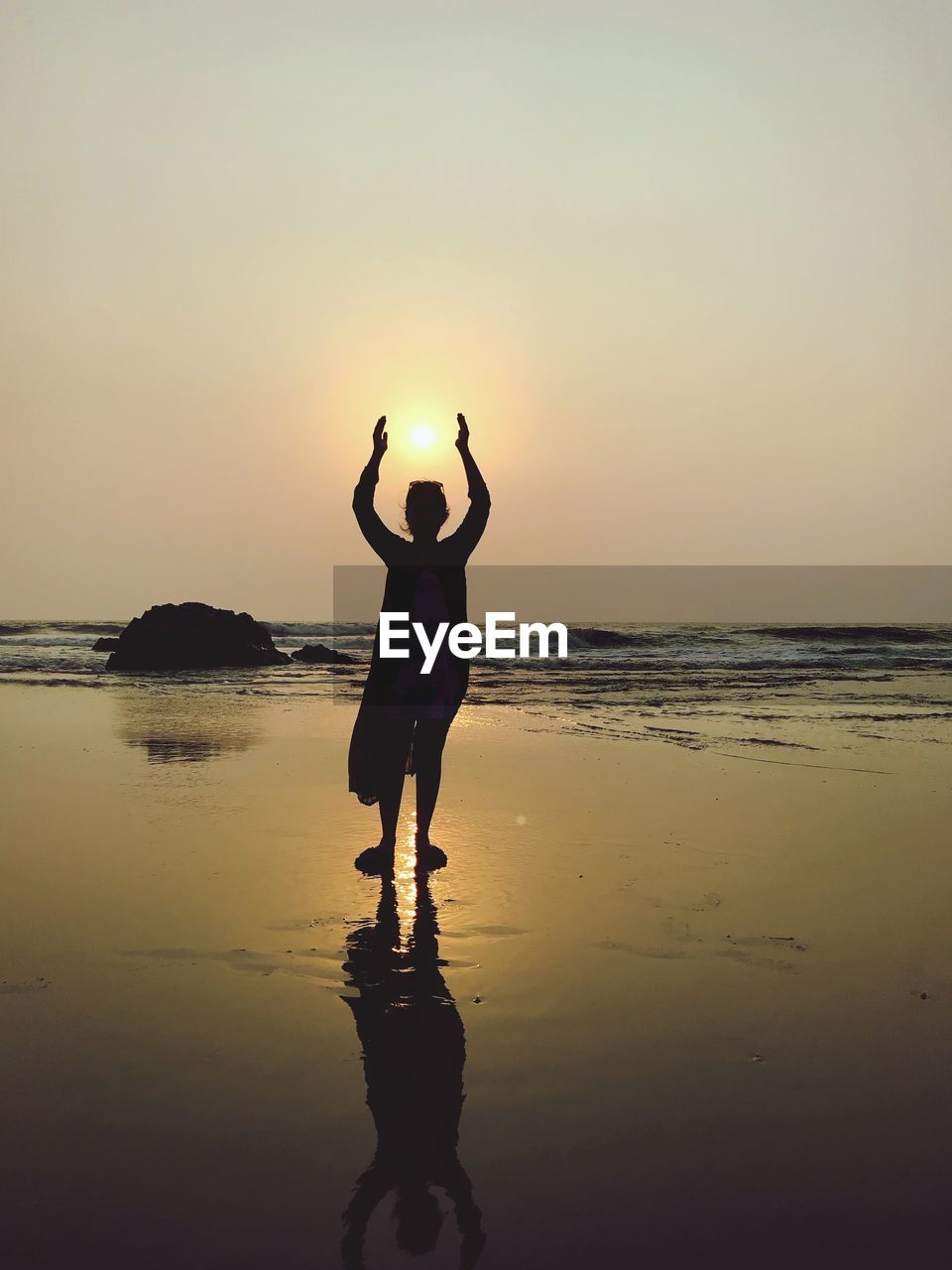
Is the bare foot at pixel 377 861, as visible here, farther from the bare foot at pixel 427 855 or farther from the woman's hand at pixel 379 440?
the woman's hand at pixel 379 440

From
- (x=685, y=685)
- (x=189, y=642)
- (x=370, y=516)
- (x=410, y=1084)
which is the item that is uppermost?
(x=370, y=516)

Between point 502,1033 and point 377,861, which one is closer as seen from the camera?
point 502,1033

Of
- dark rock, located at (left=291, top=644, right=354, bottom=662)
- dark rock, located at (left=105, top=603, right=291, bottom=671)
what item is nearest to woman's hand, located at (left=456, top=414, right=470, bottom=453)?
dark rock, located at (left=105, top=603, right=291, bottom=671)

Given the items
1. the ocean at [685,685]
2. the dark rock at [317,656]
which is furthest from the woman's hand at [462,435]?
the dark rock at [317,656]

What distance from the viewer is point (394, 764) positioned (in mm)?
4977

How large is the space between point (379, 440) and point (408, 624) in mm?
1097

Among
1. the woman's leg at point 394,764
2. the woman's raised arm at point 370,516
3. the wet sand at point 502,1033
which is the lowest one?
the wet sand at point 502,1033

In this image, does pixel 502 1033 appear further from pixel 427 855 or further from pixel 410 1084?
pixel 427 855

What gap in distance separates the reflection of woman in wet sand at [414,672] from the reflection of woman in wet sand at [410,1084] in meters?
1.31

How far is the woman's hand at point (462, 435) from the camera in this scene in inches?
212

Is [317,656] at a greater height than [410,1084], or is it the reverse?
[317,656]

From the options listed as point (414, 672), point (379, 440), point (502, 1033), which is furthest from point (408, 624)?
point (502, 1033)

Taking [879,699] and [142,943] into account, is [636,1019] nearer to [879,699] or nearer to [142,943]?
[142,943]

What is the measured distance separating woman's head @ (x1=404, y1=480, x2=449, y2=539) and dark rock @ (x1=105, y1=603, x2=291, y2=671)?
16.8m
